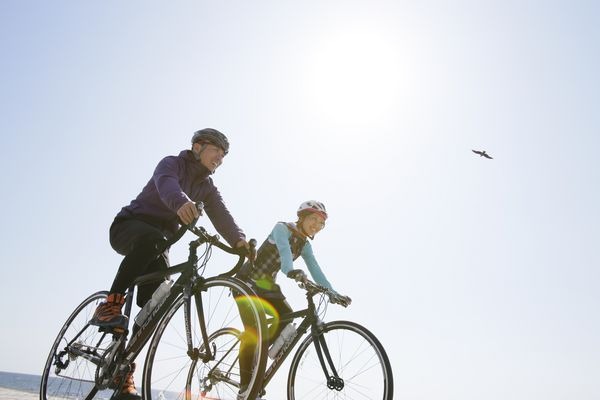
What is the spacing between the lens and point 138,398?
144 inches

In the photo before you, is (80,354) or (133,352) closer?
(133,352)

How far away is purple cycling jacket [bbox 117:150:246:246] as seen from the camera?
176 inches

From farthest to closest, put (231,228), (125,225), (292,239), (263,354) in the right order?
1. (292,239)
2. (231,228)
3. (125,225)
4. (263,354)

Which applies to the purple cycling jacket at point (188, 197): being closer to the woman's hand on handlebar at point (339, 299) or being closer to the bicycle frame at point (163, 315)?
the bicycle frame at point (163, 315)

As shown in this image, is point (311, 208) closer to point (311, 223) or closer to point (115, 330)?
point (311, 223)

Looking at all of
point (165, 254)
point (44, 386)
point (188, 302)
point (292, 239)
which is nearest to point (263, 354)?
point (188, 302)

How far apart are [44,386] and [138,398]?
5.87 ft

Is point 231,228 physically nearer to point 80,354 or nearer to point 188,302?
point 188,302

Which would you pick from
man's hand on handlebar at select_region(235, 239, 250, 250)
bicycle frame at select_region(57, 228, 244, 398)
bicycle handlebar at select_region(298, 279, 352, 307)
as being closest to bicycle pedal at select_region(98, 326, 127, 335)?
bicycle frame at select_region(57, 228, 244, 398)

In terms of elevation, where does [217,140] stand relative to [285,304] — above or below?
above

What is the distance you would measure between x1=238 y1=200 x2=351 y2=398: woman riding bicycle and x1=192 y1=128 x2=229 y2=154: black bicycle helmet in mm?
1375

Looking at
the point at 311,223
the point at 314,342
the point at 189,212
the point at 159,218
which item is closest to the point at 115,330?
the point at 159,218

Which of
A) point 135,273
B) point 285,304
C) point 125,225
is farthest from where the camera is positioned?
point 285,304

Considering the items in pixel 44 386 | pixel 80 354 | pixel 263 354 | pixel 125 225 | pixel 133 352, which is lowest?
pixel 44 386
